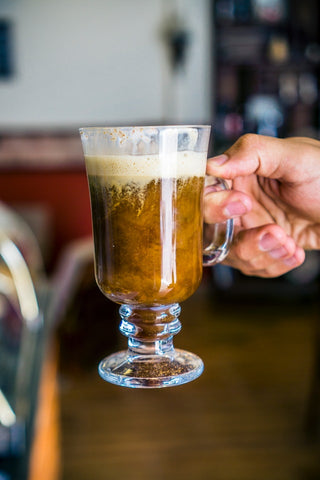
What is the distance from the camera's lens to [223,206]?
31.4 inches

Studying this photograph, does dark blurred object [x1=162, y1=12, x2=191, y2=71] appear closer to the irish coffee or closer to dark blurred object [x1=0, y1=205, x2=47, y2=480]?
dark blurred object [x1=0, y1=205, x2=47, y2=480]

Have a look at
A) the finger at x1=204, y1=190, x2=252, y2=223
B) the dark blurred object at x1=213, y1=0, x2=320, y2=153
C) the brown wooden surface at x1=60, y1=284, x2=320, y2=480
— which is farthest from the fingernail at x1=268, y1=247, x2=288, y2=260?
the dark blurred object at x1=213, y1=0, x2=320, y2=153

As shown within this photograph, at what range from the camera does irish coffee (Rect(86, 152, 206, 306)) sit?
0.64m

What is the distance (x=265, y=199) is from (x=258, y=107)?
3.72 meters

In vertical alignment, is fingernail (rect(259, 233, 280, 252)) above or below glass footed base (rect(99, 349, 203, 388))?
above

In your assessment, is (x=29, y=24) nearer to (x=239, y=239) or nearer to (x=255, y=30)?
(x=255, y=30)

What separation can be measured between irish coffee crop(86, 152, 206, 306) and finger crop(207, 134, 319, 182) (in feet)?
0.28

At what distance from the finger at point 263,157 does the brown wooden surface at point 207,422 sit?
160 centimetres

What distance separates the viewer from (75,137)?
15.4 ft

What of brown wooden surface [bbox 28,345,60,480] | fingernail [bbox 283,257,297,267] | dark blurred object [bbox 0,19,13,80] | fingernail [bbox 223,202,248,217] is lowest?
brown wooden surface [bbox 28,345,60,480]

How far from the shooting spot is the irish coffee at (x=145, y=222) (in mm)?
639

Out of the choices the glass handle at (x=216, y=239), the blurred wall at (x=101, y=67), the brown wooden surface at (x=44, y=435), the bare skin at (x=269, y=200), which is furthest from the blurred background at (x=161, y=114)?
the glass handle at (x=216, y=239)

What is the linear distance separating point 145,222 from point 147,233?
0.01 meters

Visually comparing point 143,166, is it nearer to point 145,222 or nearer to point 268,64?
point 145,222
